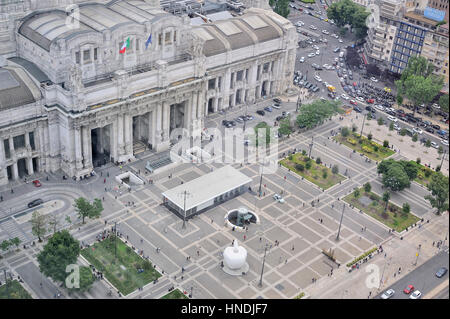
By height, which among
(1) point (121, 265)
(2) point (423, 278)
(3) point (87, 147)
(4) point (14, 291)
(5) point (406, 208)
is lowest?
(1) point (121, 265)

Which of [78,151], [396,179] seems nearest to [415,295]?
[396,179]

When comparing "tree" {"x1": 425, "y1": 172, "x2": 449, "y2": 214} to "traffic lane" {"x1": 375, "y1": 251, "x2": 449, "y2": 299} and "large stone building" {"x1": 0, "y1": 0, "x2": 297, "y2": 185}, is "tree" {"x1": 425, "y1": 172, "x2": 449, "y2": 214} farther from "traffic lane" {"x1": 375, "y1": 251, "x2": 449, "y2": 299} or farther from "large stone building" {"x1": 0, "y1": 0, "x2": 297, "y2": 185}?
"large stone building" {"x1": 0, "y1": 0, "x2": 297, "y2": 185}

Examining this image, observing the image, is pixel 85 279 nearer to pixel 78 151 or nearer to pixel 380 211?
pixel 78 151

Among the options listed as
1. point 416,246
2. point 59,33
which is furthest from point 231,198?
point 59,33

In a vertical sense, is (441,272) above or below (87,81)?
below

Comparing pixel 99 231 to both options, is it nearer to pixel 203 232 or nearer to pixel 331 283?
pixel 203 232

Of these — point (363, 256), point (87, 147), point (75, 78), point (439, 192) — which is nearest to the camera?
point (363, 256)
